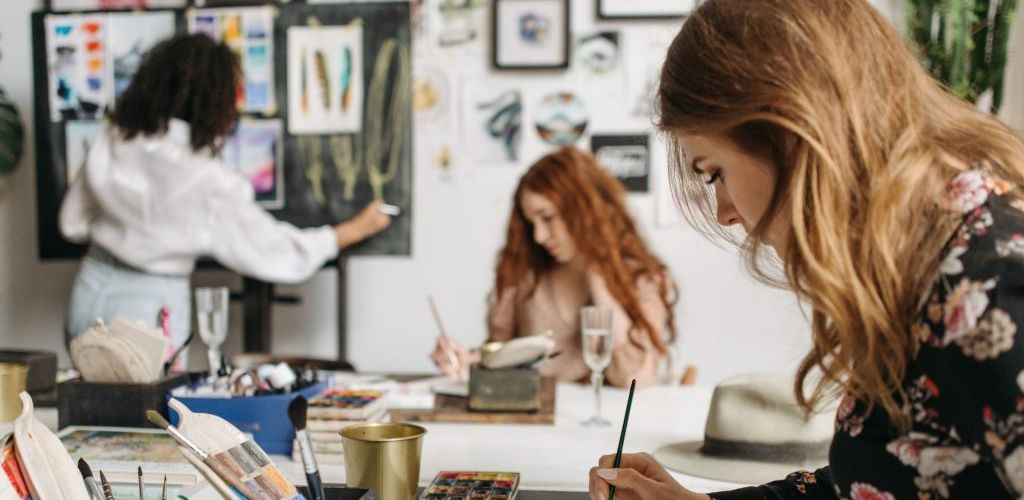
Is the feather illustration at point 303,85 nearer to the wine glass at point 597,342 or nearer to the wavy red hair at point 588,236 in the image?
the wavy red hair at point 588,236

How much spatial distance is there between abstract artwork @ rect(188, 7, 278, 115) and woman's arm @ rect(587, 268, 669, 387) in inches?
60.8

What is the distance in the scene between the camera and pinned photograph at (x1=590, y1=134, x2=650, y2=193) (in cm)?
351

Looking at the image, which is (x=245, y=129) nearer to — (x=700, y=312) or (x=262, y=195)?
(x=262, y=195)

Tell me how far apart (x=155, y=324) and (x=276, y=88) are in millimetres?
967

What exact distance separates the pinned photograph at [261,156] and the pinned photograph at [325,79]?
0.25 feet

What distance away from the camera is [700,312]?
3.53 m

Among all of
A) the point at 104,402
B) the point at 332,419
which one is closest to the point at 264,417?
the point at 332,419

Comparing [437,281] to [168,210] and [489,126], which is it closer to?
[489,126]

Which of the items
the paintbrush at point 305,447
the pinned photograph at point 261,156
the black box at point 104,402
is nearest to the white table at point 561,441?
the black box at point 104,402

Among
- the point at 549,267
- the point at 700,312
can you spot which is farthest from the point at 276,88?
the point at 700,312

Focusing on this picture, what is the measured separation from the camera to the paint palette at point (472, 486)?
1104mm

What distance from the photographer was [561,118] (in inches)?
139

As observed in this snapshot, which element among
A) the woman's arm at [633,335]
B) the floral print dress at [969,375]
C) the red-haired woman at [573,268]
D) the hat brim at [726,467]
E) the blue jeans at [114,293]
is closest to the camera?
the floral print dress at [969,375]

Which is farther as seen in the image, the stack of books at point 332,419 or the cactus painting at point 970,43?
the cactus painting at point 970,43
